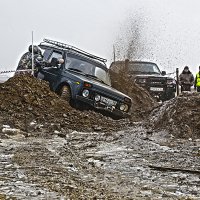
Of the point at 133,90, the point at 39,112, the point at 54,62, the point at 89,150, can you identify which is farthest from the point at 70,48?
the point at 89,150

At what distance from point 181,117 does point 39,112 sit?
111 inches

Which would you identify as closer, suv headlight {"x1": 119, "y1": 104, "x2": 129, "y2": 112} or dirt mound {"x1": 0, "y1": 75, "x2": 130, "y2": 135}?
dirt mound {"x1": 0, "y1": 75, "x2": 130, "y2": 135}

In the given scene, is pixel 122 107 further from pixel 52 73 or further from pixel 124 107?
pixel 52 73

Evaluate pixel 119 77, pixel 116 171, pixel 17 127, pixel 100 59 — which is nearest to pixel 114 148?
pixel 116 171

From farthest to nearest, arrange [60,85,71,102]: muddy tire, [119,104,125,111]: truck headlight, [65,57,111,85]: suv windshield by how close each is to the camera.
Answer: [65,57,111,85]: suv windshield, [119,104,125,111]: truck headlight, [60,85,71,102]: muddy tire

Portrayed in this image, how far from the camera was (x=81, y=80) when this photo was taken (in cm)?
1017

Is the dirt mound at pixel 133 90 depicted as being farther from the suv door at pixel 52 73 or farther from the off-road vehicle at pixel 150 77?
the suv door at pixel 52 73

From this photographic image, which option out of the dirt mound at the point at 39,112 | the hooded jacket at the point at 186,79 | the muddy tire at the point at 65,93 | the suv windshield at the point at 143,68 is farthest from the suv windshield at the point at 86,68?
the hooded jacket at the point at 186,79

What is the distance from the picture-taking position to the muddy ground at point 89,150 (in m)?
4.42

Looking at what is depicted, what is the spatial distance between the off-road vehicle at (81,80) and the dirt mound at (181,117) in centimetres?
115

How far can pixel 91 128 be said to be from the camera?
9.05 metres

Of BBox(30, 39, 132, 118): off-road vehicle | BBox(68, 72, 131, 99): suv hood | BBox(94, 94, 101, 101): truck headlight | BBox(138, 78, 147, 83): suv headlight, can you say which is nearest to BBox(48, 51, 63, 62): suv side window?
BBox(30, 39, 132, 118): off-road vehicle

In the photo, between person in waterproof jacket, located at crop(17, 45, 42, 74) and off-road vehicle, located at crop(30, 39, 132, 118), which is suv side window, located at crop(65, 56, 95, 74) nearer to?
off-road vehicle, located at crop(30, 39, 132, 118)

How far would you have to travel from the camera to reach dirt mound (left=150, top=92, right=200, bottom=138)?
834 cm
